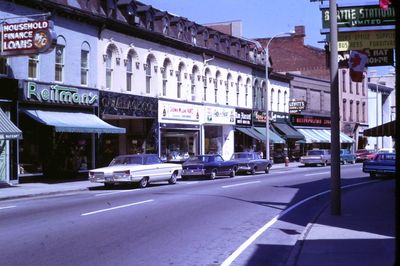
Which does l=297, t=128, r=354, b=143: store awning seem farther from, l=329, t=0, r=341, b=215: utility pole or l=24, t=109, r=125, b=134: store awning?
l=329, t=0, r=341, b=215: utility pole

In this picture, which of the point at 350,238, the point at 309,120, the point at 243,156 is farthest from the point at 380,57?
the point at 309,120

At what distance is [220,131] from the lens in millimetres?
43688

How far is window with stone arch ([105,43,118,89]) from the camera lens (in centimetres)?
3047

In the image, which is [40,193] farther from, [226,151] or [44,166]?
[226,151]

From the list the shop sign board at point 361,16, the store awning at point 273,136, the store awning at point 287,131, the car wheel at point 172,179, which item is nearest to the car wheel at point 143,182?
the car wheel at point 172,179

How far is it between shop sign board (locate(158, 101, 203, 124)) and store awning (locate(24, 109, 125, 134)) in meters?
7.03

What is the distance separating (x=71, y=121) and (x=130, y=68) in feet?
24.5

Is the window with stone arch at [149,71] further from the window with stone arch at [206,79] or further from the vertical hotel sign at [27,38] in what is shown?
the vertical hotel sign at [27,38]

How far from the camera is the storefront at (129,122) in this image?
99.9 feet

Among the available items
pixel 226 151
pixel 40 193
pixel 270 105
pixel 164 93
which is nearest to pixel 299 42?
pixel 270 105

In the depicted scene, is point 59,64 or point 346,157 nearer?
point 59,64

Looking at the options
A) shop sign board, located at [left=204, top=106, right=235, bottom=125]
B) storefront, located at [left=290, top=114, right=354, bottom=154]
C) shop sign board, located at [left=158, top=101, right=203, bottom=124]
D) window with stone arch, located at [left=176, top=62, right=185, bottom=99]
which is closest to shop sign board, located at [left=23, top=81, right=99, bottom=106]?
shop sign board, located at [left=158, top=101, right=203, bottom=124]

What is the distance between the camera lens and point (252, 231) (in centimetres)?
1173

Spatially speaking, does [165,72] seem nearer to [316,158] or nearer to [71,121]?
[71,121]
